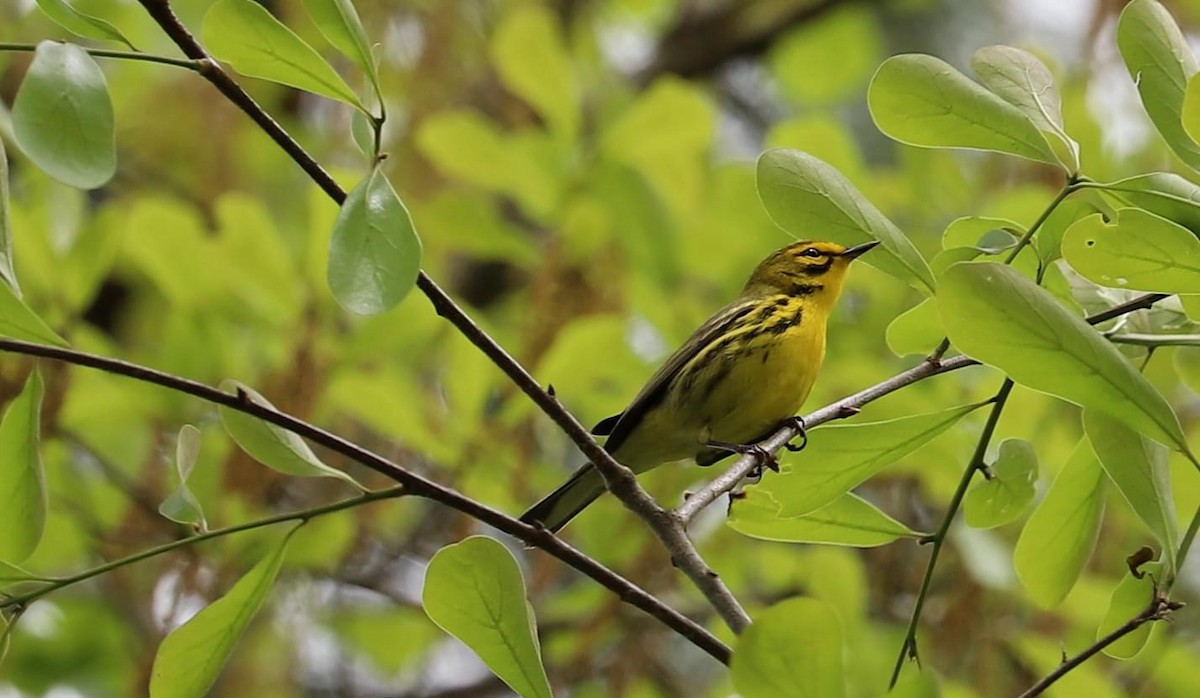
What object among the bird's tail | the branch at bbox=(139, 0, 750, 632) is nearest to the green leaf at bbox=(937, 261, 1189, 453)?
the branch at bbox=(139, 0, 750, 632)

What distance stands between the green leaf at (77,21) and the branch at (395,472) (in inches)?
8.8

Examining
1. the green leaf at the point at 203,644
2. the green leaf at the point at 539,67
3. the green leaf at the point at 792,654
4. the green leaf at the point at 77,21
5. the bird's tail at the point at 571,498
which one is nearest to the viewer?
the green leaf at the point at 792,654

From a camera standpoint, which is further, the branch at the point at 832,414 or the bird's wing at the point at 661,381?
the bird's wing at the point at 661,381

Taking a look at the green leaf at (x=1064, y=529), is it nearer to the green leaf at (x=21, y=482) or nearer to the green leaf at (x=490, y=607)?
the green leaf at (x=490, y=607)

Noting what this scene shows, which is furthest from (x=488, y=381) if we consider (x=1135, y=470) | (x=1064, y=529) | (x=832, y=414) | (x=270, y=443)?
(x=1135, y=470)

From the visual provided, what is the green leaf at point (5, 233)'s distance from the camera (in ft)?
3.29

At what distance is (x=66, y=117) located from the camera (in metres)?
0.94

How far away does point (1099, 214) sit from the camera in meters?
1.01

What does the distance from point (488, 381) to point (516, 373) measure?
1299 millimetres

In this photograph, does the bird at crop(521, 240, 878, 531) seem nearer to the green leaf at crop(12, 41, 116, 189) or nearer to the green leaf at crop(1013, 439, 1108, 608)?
the green leaf at crop(1013, 439, 1108, 608)

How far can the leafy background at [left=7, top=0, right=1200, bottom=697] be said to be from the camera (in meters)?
2.25

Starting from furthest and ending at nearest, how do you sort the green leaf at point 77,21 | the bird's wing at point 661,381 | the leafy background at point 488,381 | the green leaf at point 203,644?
1. the leafy background at point 488,381
2. the bird's wing at point 661,381
3. the green leaf at point 203,644
4. the green leaf at point 77,21

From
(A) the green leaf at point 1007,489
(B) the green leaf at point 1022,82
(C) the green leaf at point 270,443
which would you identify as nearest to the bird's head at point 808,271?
(A) the green leaf at point 1007,489

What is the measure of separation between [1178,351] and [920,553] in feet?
5.74
